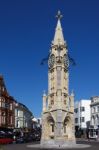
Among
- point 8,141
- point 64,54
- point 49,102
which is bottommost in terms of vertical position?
point 8,141

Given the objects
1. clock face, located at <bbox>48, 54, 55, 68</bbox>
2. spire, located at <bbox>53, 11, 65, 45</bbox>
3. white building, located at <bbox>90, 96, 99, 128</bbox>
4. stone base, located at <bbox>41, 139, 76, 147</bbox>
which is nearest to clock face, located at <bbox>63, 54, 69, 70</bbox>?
clock face, located at <bbox>48, 54, 55, 68</bbox>

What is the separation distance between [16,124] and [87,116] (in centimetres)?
2897

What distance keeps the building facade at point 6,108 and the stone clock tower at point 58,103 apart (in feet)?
125

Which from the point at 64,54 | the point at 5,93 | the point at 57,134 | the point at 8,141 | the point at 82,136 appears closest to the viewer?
the point at 57,134

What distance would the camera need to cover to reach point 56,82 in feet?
259

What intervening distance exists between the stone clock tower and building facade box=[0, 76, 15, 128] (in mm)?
38127

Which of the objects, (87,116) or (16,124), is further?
(87,116)

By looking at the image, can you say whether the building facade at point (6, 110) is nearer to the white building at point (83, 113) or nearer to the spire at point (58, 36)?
the white building at point (83, 113)

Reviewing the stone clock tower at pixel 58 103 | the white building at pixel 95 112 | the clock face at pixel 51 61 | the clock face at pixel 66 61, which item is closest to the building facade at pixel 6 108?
the white building at pixel 95 112

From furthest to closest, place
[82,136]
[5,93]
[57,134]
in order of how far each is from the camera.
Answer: [82,136], [5,93], [57,134]

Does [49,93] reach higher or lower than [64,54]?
lower

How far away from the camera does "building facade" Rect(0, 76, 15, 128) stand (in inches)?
4614

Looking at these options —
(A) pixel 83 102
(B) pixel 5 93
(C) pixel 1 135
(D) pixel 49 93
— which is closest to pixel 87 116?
(A) pixel 83 102

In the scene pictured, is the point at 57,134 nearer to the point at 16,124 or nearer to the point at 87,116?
the point at 16,124
